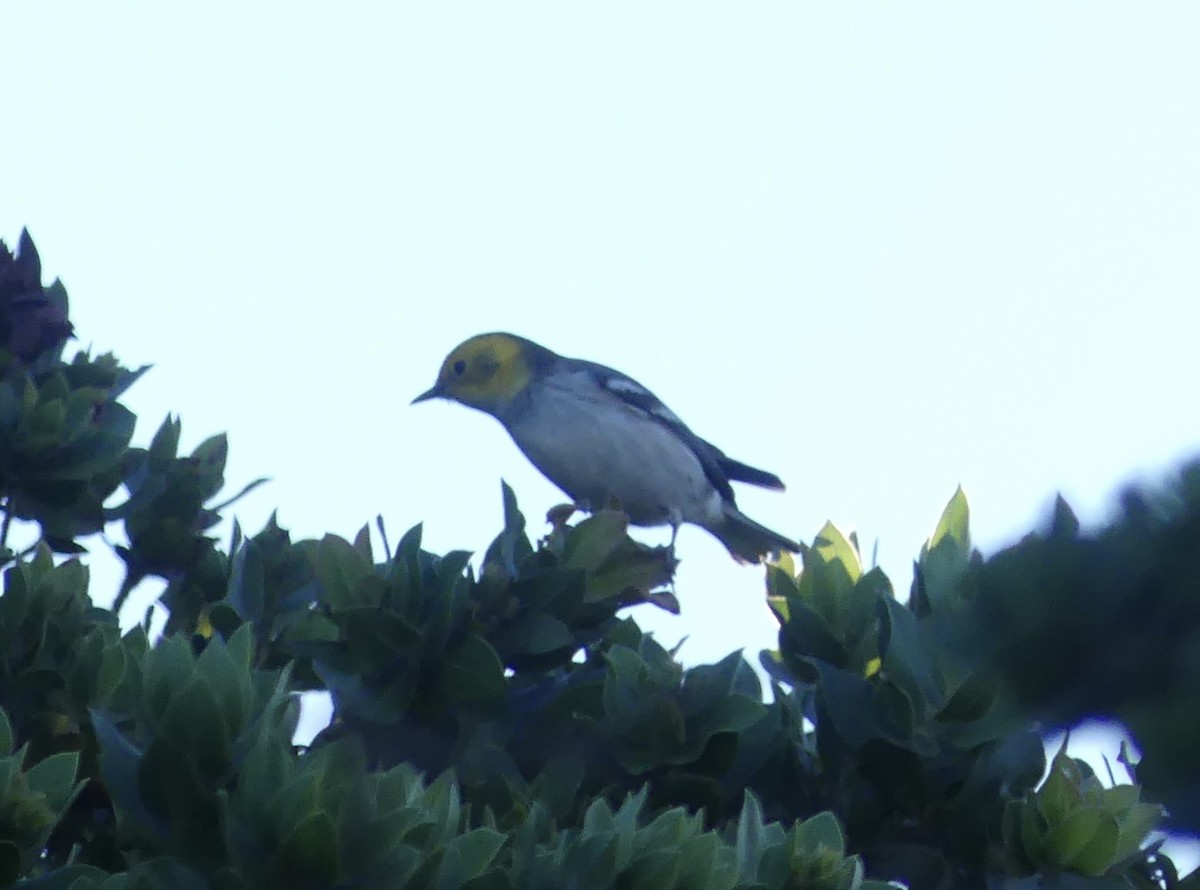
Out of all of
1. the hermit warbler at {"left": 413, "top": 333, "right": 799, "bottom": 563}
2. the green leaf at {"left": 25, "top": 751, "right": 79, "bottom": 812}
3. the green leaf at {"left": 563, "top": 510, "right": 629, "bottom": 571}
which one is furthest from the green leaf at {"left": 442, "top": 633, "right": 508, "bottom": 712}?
the hermit warbler at {"left": 413, "top": 333, "right": 799, "bottom": 563}

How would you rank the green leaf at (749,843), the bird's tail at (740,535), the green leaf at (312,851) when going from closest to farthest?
1. the green leaf at (312,851)
2. the green leaf at (749,843)
3. the bird's tail at (740,535)

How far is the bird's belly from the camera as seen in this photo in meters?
8.98

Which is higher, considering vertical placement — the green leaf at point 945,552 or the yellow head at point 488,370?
the yellow head at point 488,370

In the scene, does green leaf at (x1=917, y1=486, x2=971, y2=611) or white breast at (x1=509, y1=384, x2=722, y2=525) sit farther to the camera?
white breast at (x1=509, y1=384, x2=722, y2=525)

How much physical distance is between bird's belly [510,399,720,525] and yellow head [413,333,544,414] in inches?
23.5

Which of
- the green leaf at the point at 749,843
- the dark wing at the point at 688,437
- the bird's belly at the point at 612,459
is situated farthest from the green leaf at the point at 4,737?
the dark wing at the point at 688,437

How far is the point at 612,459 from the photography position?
29.7 ft

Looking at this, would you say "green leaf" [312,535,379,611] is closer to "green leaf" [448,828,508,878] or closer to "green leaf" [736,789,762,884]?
"green leaf" [448,828,508,878]

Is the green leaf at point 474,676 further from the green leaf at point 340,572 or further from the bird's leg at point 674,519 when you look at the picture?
the bird's leg at point 674,519

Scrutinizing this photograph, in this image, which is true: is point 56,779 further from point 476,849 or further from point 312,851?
point 476,849

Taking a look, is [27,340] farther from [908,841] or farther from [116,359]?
[908,841]

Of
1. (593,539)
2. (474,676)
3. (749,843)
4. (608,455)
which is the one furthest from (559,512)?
(749,843)

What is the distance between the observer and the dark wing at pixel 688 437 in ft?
32.8

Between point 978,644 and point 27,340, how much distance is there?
4718mm
